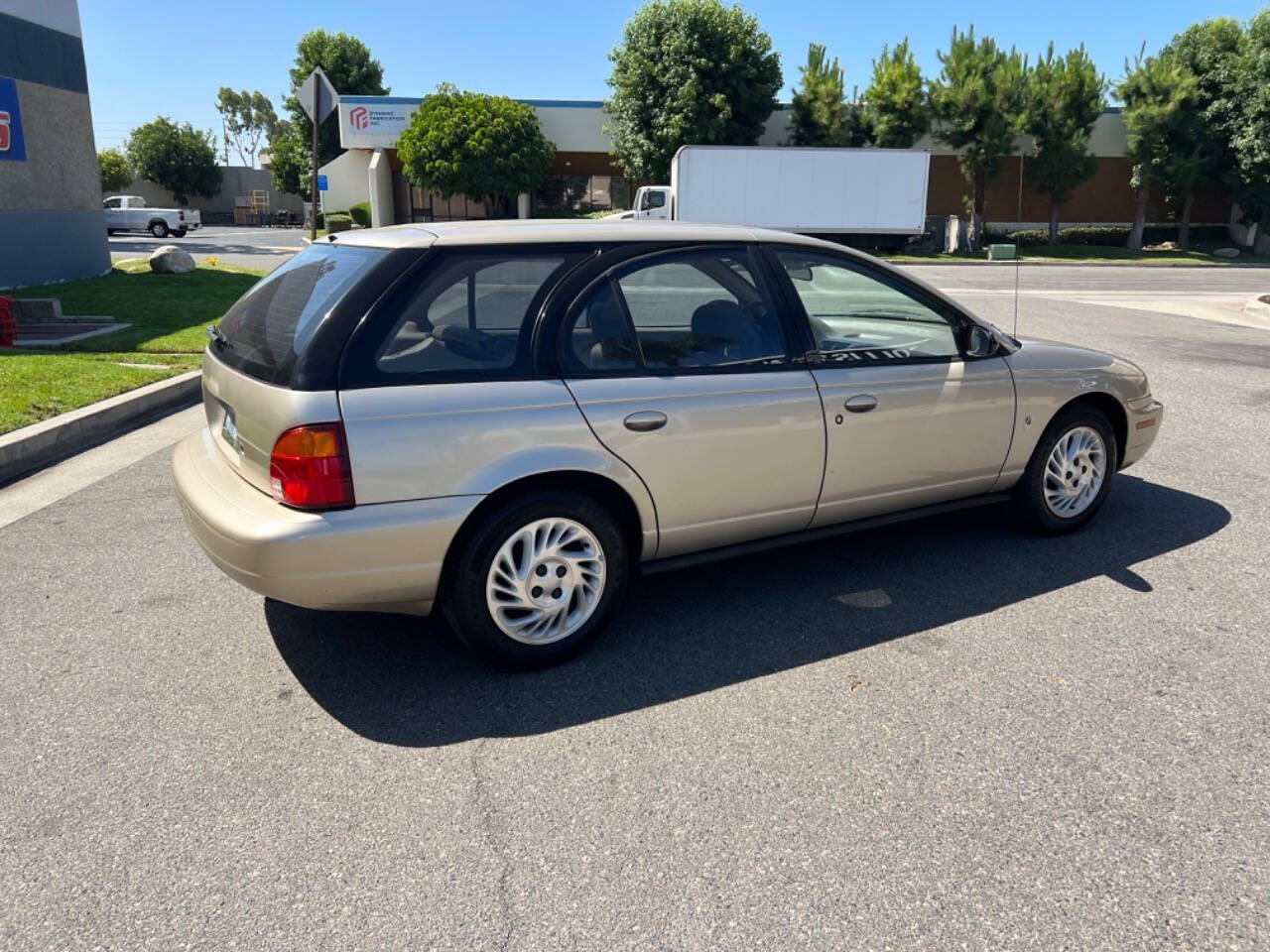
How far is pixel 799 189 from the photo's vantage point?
3139 centimetres

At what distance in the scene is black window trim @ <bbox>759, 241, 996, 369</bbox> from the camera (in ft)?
13.5

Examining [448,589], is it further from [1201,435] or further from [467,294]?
[1201,435]

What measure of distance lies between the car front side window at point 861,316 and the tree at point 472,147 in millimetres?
37713

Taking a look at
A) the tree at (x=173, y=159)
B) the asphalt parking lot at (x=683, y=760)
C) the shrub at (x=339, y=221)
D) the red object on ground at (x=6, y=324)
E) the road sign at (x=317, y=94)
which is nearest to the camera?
the asphalt parking lot at (x=683, y=760)

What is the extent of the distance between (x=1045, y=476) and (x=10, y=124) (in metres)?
16.4

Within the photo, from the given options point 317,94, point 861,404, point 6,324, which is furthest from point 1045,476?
point 317,94

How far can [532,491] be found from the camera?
351cm

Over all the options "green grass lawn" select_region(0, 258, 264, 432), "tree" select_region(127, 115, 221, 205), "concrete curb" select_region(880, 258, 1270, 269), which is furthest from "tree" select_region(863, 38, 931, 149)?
"tree" select_region(127, 115, 221, 205)

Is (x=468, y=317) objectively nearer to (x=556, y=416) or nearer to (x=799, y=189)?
(x=556, y=416)

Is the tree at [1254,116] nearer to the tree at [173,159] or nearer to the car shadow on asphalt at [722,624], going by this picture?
the car shadow on asphalt at [722,624]

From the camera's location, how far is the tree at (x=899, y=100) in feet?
132

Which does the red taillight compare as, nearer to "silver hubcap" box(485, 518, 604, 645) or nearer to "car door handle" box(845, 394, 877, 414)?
"silver hubcap" box(485, 518, 604, 645)

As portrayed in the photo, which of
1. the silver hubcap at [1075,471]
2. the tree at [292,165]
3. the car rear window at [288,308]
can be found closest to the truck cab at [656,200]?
the silver hubcap at [1075,471]

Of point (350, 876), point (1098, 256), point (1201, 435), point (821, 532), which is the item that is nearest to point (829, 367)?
point (821, 532)
